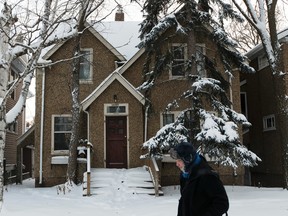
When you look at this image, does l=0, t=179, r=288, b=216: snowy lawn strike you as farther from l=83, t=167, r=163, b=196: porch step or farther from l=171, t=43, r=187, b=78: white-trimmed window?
l=171, t=43, r=187, b=78: white-trimmed window

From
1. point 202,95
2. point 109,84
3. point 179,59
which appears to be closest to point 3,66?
point 202,95

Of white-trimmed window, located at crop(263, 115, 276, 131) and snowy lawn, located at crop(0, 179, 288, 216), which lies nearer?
snowy lawn, located at crop(0, 179, 288, 216)

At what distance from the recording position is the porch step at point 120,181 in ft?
46.6

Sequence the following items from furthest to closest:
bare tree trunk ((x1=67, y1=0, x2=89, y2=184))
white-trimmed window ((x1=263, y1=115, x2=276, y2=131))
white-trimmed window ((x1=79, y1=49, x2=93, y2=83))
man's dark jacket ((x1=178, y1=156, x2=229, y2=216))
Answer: white-trimmed window ((x1=263, y1=115, x2=276, y2=131)), white-trimmed window ((x1=79, y1=49, x2=93, y2=83)), bare tree trunk ((x1=67, y1=0, x2=89, y2=184)), man's dark jacket ((x1=178, y1=156, x2=229, y2=216))

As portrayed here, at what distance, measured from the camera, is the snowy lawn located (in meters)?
9.94

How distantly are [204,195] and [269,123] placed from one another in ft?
60.5

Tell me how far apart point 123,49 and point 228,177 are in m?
8.24

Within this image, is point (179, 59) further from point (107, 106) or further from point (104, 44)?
point (107, 106)

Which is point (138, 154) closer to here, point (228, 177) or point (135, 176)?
point (135, 176)

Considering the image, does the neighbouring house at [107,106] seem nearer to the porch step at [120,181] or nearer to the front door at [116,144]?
the front door at [116,144]

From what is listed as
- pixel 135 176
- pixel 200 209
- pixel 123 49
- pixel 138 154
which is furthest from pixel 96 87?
pixel 200 209

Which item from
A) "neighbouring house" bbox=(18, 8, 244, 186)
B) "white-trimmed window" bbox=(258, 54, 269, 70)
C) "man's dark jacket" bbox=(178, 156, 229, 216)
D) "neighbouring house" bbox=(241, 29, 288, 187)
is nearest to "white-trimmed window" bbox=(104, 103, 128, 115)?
"neighbouring house" bbox=(18, 8, 244, 186)

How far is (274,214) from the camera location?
9.08 m

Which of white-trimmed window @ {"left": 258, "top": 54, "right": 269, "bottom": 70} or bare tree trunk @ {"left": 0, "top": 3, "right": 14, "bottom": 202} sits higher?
white-trimmed window @ {"left": 258, "top": 54, "right": 269, "bottom": 70}
